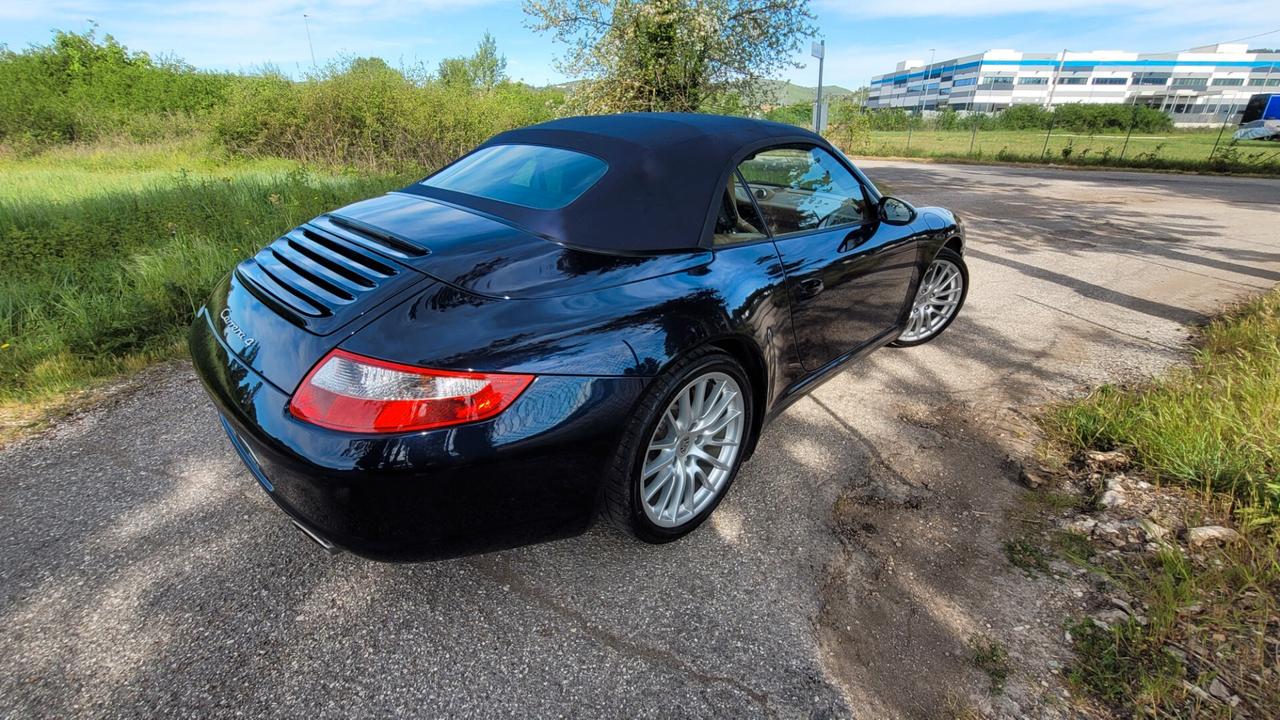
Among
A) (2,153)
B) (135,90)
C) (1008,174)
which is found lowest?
(1008,174)

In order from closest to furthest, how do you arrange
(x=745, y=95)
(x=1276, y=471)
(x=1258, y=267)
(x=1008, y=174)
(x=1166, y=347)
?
(x=1276, y=471), (x=1166, y=347), (x=1258, y=267), (x=745, y=95), (x=1008, y=174)

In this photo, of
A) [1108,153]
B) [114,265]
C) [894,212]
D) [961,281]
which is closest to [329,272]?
[894,212]

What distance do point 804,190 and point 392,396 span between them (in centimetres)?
225

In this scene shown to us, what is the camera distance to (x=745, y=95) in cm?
1201

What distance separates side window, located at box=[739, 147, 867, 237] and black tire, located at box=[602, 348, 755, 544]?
84cm

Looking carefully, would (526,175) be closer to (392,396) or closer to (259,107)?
(392,396)

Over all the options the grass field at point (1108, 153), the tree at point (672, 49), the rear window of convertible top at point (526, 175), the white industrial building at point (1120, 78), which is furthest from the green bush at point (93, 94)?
the white industrial building at point (1120, 78)

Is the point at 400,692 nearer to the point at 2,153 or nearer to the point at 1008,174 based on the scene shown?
the point at 1008,174

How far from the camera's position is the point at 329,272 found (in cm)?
181

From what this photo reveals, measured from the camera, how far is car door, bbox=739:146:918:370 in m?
2.51

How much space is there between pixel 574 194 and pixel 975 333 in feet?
11.6

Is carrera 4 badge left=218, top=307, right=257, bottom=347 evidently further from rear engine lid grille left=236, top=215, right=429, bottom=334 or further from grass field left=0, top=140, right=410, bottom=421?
grass field left=0, top=140, right=410, bottom=421

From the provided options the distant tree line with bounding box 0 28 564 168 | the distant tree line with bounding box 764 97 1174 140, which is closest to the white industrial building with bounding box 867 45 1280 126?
the distant tree line with bounding box 764 97 1174 140

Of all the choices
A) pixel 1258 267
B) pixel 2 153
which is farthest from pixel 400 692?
pixel 2 153
